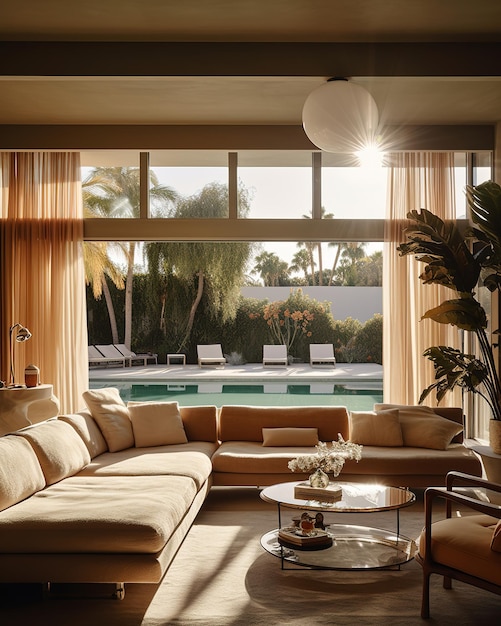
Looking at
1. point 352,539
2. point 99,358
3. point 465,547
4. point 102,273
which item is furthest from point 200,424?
point 102,273

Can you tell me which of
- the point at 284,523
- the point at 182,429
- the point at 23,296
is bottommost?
the point at 284,523

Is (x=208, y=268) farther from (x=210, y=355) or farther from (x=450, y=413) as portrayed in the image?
(x=450, y=413)

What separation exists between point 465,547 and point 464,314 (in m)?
2.41

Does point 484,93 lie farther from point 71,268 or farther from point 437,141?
point 71,268

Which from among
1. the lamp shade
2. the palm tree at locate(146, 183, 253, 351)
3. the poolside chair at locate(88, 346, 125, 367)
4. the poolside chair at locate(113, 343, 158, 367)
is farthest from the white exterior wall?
the lamp shade

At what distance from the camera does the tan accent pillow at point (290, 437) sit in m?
5.86

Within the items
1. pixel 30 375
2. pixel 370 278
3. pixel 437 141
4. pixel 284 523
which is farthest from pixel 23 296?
pixel 370 278

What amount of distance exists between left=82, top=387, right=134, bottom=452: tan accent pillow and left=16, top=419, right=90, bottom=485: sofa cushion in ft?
1.84

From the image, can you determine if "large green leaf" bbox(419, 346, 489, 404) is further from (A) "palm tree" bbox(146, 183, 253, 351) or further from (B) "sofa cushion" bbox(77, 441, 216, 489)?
(A) "palm tree" bbox(146, 183, 253, 351)

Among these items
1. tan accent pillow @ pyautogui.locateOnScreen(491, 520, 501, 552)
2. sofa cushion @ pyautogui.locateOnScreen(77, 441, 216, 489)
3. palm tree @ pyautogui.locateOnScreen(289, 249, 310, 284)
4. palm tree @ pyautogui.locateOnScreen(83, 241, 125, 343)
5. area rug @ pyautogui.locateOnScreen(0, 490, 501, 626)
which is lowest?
area rug @ pyautogui.locateOnScreen(0, 490, 501, 626)

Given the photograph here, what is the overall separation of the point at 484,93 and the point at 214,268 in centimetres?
1155

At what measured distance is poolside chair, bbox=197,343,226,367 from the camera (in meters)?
15.8

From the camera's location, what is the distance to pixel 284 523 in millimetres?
4773

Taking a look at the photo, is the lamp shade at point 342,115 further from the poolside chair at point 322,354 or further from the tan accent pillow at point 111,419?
the poolside chair at point 322,354
